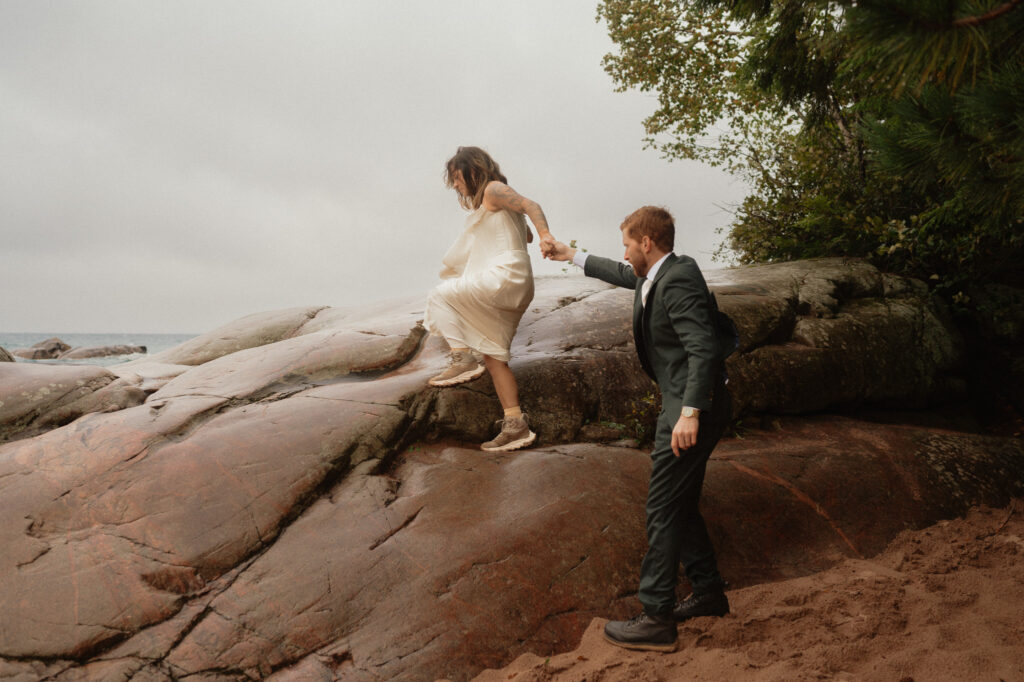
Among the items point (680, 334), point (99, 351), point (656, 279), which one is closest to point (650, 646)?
point (680, 334)

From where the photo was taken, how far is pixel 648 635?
3262mm

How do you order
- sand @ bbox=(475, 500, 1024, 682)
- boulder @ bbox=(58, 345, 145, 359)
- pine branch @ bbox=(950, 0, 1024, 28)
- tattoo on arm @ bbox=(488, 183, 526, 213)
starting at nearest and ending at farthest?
pine branch @ bbox=(950, 0, 1024, 28) < sand @ bbox=(475, 500, 1024, 682) < tattoo on arm @ bbox=(488, 183, 526, 213) < boulder @ bbox=(58, 345, 145, 359)

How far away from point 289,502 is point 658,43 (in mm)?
12033

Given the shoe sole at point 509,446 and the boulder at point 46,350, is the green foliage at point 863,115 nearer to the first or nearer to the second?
the shoe sole at point 509,446

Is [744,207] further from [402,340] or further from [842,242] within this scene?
[402,340]

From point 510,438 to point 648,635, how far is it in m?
2.01

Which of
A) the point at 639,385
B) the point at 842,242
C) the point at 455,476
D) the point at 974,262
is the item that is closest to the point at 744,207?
the point at 842,242

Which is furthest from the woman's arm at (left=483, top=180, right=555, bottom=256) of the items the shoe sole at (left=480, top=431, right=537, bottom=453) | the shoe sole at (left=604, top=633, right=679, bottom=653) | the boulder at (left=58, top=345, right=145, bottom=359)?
the boulder at (left=58, top=345, right=145, bottom=359)

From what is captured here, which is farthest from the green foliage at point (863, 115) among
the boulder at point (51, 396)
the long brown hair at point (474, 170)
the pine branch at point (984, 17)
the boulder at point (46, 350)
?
the boulder at point (46, 350)

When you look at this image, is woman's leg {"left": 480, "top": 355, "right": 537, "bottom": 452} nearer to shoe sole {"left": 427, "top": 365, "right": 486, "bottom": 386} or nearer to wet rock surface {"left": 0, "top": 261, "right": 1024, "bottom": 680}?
wet rock surface {"left": 0, "top": 261, "right": 1024, "bottom": 680}

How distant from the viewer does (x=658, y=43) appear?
12664 mm

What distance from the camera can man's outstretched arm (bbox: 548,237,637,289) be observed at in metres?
3.91

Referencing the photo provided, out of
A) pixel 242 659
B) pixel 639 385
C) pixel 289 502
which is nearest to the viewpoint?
pixel 242 659

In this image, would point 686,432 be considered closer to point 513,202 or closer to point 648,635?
point 648,635
